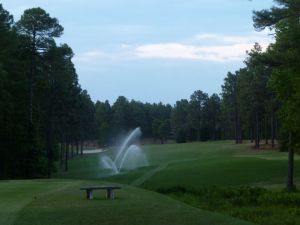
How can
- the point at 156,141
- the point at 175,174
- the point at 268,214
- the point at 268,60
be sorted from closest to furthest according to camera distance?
1. the point at 268,214
2. the point at 268,60
3. the point at 175,174
4. the point at 156,141

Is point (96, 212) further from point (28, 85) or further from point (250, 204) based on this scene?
point (28, 85)

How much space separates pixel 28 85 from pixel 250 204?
36310 mm

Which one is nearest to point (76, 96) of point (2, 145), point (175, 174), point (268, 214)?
point (2, 145)

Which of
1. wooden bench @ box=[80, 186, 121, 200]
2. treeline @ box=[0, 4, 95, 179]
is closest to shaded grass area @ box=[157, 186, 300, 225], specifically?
wooden bench @ box=[80, 186, 121, 200]

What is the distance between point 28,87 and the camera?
2141 inches

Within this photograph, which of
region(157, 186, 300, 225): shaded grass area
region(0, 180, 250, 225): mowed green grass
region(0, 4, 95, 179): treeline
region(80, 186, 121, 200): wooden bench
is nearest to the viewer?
region(0, 180, 250, 225): mowed green grass

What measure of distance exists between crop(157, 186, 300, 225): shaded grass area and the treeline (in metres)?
21.8

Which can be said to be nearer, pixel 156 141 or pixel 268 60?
pixel 268 60

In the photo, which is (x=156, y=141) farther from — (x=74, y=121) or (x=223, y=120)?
(x=74, y=121)

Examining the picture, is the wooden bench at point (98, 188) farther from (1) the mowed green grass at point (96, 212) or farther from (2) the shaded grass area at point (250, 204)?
(2) the shaded grass area at point (250, 204)

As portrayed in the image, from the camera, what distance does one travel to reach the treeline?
48969mm

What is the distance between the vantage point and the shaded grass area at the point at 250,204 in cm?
1603

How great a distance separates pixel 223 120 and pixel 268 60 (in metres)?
113

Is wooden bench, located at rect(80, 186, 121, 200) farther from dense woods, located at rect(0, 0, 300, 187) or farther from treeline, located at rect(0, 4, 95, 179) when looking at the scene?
treeline, located at rect(0, 4, 95, 179)
